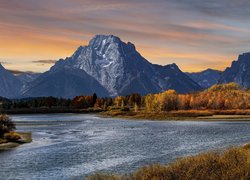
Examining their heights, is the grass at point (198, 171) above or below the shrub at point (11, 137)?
above

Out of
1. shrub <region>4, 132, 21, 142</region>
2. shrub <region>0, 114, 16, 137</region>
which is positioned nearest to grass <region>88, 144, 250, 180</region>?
shrub <region>4, 132, 21, 142</region>

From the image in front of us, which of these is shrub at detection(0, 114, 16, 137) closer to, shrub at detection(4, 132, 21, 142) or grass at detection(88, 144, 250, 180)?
shrub at detection(4, 132, 21, 142)

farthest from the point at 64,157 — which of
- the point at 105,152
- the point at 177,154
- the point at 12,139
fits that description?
the point at 12,139

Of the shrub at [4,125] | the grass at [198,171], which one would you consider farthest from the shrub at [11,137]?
the grass at [198,171]

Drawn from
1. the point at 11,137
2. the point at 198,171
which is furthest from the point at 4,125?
the point at 198,171

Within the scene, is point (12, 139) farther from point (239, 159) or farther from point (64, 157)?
point (239, 159)

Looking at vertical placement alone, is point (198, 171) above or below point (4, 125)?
above

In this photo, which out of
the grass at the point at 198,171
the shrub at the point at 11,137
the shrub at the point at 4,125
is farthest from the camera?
the shrub at the point at 4,125

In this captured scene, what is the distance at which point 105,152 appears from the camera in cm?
6688

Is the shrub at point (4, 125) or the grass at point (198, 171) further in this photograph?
the shrub at point (4, 125)

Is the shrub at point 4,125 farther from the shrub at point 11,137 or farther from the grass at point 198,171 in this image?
the grass at point 198,171

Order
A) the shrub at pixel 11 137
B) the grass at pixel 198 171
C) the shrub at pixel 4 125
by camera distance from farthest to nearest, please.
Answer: the shrub at pixel 4 125
the shrub at pixel 11 137
the grass at pixel 198 171

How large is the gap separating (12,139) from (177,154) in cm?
3681

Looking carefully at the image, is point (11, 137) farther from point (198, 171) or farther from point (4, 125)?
point (198, 171)
